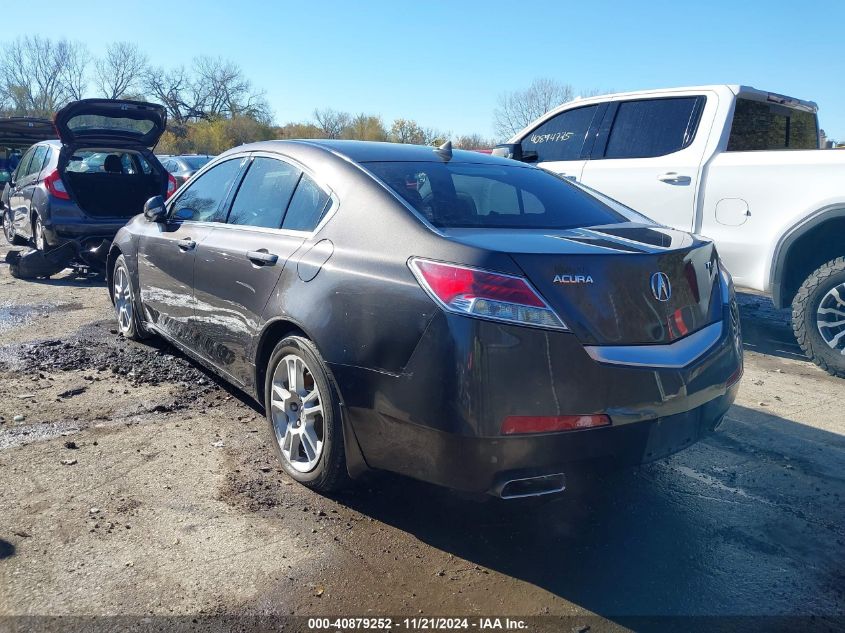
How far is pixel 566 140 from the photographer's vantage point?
7602 mm

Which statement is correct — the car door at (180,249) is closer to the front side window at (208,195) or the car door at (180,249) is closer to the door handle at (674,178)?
the front side window at (208,195)

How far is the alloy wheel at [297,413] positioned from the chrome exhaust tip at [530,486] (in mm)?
935

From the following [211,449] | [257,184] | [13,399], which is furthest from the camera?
[13,399]

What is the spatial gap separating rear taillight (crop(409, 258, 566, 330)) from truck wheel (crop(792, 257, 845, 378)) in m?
3.81

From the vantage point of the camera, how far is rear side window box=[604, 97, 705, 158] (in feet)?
21.4

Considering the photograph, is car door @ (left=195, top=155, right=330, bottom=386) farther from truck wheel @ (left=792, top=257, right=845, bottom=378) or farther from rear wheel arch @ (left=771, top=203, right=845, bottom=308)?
truck wheel @ (left=792, top=257, right=845, bottom=378)

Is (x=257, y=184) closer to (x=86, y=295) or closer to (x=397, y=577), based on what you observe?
(x=397, y=577)

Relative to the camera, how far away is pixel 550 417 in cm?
262

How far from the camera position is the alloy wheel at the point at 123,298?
584 cm

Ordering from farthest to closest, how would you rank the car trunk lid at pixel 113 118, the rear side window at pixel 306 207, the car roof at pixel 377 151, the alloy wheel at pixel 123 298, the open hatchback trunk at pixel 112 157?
the open hatchback trunk at pixel 112 157 < the car trunk lid at pixel 113 118 < the alloy wheel at pixel 123 298 < the car roof at pixel 377 151 < the rear side window at pixel 306 207

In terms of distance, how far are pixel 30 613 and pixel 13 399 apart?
2514mm

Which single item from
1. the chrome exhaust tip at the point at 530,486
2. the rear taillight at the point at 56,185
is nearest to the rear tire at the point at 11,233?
the rear taillight at the point at 56,185

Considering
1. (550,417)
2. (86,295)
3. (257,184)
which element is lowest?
(86,295)

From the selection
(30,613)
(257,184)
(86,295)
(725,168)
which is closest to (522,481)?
(30,613)
